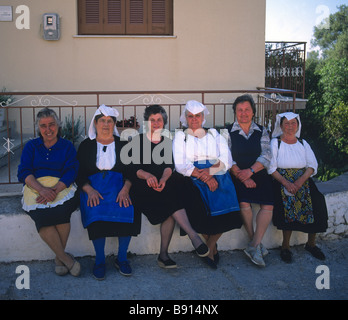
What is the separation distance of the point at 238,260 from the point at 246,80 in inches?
159

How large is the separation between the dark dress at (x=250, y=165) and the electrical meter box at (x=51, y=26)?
3.83 meters

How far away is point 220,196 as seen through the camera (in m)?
3.45

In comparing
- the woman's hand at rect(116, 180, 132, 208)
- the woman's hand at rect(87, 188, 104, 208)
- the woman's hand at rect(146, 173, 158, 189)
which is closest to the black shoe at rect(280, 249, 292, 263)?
the woman's hand at rect(146, 173, 158, 189)

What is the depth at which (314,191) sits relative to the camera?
12.4 feet

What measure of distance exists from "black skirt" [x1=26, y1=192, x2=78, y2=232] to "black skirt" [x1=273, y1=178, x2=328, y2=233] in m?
1.89

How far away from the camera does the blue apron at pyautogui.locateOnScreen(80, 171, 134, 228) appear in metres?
3.23

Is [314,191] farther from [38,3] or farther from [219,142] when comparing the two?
[38,3]

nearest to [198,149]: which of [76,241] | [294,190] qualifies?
[294,190]

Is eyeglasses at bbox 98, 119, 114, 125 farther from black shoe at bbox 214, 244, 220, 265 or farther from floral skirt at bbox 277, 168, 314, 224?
floral skirt at bbox 277, 168, 314, 224

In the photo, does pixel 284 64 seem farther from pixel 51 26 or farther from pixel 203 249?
pixel 203 249

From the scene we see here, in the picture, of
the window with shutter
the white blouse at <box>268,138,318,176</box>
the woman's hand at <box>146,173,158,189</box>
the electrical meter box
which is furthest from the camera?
the window with shutter

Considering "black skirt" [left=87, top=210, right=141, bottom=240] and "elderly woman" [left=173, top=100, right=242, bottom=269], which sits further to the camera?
"elderly woman" [left=173, top=100, right=242, bottom=269]
